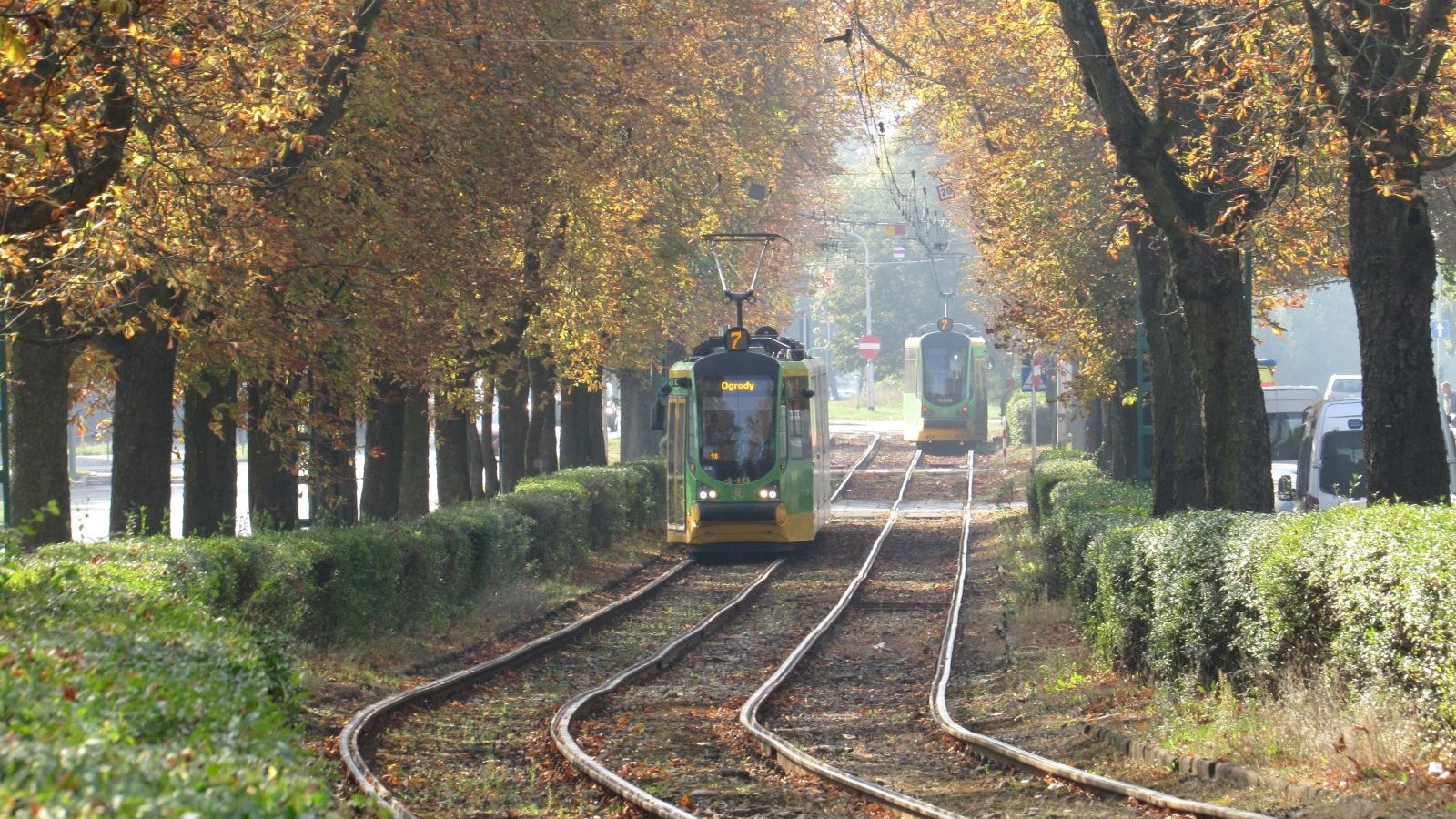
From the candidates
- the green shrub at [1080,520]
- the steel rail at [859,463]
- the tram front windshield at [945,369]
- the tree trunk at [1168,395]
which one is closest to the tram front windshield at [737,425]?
the green shrub at [1080,520]

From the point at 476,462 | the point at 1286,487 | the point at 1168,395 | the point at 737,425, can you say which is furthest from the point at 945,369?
the point at 1168,395

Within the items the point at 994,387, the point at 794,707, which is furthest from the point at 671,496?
the point at 994,387

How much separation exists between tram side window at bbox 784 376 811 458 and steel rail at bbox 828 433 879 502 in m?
10.4

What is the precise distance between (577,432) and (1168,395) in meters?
17.0

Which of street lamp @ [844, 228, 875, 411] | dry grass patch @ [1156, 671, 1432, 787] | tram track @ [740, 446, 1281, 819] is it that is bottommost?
tram track @ [740, 446, 1281, 819]

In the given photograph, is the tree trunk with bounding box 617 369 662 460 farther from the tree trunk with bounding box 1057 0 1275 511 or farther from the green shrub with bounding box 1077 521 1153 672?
the green shrub with bounding box 1077 521 1153 672

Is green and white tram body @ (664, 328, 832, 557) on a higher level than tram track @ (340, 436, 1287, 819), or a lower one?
higher

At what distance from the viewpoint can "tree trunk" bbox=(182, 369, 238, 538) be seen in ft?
57.8

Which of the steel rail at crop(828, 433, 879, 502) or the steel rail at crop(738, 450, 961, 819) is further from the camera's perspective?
the steel rail at crop(828, 433, 879, 502)

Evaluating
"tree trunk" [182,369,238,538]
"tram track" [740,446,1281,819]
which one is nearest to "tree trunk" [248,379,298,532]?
"tree trunk" [182,369,238,538]

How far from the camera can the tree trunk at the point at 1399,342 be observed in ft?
41.9

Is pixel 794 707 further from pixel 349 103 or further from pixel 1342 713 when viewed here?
pixel 349 103

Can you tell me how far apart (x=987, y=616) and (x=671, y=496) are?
8176 mm

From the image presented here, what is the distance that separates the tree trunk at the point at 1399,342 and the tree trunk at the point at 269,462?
1024 cm
